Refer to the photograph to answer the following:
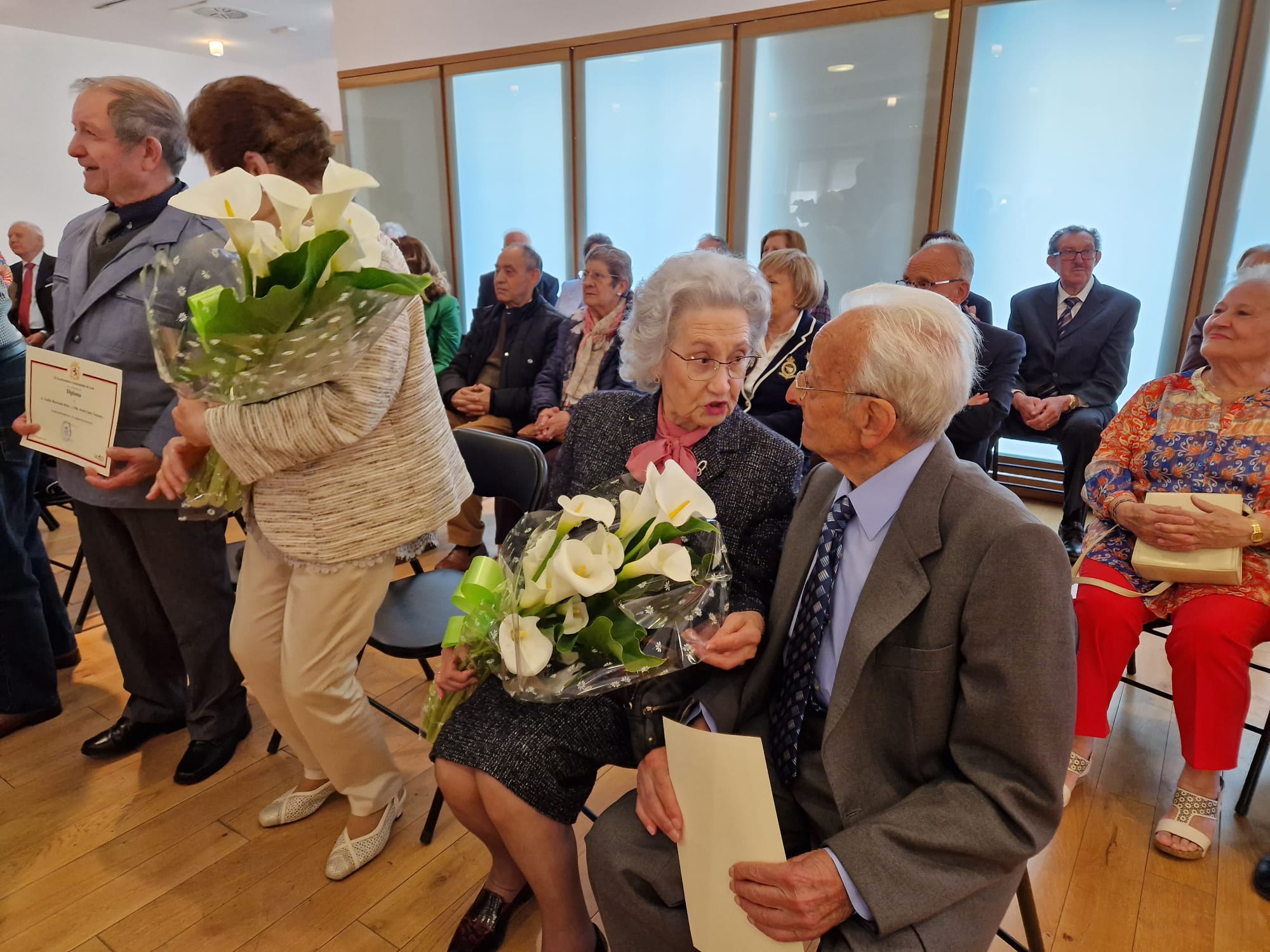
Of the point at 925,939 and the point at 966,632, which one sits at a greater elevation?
the point at 966,632

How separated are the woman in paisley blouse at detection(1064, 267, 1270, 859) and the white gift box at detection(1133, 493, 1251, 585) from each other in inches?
0.8

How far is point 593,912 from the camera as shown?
1.76 m

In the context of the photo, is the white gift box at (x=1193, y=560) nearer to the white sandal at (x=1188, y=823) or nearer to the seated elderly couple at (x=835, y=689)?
the white sandal at (x=1188, y=823)

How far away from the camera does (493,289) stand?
5.46 m

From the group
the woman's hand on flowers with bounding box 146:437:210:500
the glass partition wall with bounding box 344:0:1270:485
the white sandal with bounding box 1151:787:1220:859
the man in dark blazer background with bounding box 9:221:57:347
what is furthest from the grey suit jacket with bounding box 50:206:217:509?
the glass partition wall with bounding box 344:0:1270:485

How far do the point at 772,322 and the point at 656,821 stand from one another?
241 centimetres

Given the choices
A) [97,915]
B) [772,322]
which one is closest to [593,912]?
[97,915]

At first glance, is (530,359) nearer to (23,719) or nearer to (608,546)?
(23,719)

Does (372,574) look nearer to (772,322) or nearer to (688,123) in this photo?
(772,322)

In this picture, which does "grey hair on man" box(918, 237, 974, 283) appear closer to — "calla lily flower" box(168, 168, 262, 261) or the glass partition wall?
the glass partition wall

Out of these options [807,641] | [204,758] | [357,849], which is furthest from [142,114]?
[807,641]

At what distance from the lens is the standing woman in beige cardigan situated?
1.51 meters

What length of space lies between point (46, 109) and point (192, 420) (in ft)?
31.3

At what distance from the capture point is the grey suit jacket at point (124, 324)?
1.88 metres
